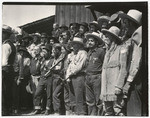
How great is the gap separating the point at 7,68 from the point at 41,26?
3.54 ft

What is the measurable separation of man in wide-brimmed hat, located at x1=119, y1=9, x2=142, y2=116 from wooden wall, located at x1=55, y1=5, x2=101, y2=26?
76 centimetres

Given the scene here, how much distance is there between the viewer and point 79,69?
280 inches

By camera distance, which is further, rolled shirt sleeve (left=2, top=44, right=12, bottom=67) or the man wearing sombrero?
rolled shirt sleeve (left=2, top=44, right=12, bottom=67)

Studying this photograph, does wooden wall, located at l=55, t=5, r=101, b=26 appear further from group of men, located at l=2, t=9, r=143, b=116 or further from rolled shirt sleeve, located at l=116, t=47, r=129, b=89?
rolled shirt sleeve, located at l=116, t=47, r=129, b=89

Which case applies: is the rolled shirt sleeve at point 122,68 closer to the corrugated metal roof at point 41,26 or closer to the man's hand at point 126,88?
the man's hand at point 126,88

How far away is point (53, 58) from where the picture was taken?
7.52m

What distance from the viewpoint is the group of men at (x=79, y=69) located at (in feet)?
22.0

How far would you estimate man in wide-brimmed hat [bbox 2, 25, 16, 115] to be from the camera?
7383 millimetres

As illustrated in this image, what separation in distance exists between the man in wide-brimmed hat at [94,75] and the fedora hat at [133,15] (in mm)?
622

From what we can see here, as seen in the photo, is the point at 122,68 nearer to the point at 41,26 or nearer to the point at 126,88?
the point at 126,88

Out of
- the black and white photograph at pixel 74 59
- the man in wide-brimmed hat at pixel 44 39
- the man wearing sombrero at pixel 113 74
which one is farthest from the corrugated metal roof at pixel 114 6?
the man in wide-brimmed hat at pixel 44 39

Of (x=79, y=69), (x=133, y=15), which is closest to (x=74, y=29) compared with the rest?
(x=79, y=69)

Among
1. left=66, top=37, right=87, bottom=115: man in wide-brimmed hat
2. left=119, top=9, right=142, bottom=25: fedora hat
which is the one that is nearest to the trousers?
left=66, top=37, right=87, bottom=115: man in wide-brimmed hat

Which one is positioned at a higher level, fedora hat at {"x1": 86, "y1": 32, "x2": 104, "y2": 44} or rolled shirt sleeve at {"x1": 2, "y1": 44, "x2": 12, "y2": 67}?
fedora hat at {"x1": 86, "y1": 32, "x2": 104, "y2": 44}
